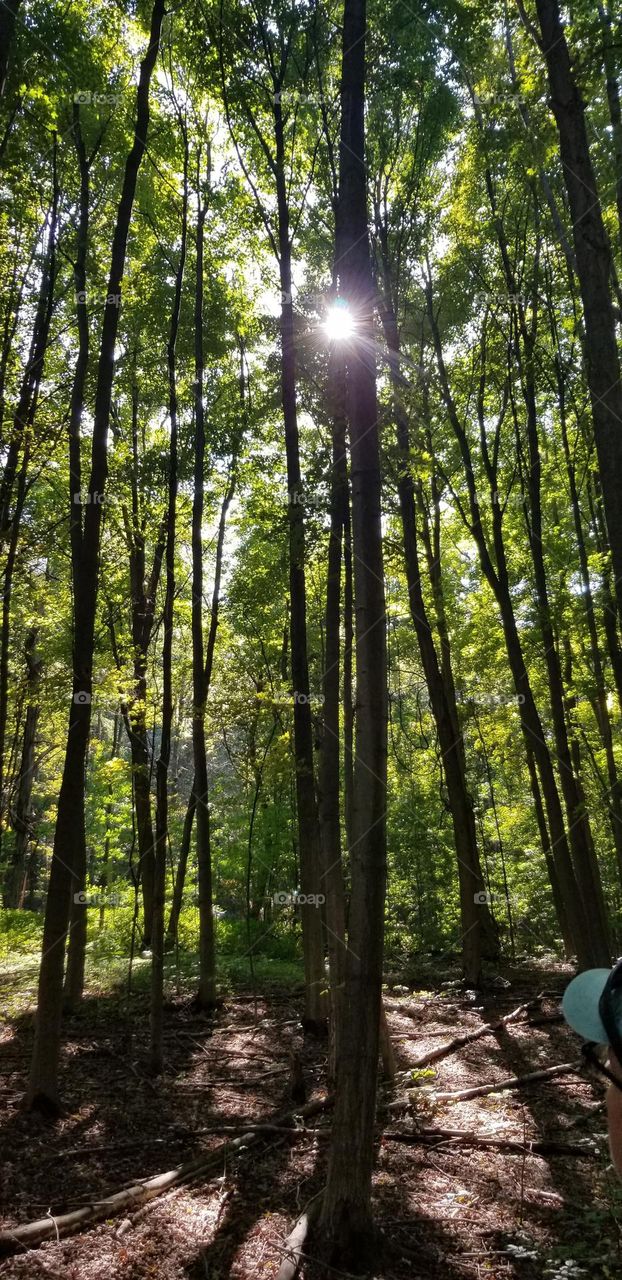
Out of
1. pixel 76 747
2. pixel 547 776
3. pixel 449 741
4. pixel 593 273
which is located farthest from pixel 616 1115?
pixel 449 741

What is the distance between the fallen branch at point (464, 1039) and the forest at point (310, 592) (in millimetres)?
53

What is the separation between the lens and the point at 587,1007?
1571mm

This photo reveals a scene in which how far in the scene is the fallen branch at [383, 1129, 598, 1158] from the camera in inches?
205

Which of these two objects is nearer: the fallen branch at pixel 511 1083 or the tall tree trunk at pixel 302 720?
the fallen branch at pixel 511 1083

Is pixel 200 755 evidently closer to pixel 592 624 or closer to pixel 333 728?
pixel 333 728

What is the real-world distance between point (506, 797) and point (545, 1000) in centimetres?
1399

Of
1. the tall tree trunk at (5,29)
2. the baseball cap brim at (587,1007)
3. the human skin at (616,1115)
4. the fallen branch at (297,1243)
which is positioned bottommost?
the fallen branch at (297,1243)

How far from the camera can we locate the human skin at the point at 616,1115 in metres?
1.48

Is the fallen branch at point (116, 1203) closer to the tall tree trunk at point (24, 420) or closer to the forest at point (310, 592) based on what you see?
the forest at point (310, 592)

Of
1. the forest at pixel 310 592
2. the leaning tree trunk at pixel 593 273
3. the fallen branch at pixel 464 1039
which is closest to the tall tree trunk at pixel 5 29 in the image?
the forest at pixel 310 592

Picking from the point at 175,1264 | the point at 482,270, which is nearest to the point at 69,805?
the point at 175,1264

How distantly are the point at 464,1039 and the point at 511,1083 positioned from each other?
1612 millimetres

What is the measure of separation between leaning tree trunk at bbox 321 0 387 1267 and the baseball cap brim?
2123 millimetres

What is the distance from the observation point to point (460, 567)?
17797 millimetres
